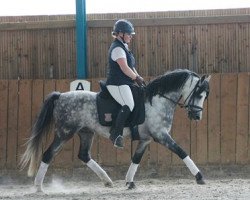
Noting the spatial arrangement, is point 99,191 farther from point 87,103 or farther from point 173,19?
point 173,19

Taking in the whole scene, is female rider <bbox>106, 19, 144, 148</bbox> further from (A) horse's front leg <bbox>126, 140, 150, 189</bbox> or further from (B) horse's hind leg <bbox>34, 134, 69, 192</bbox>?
(B) horse's hind leg <bbox>34, 134, 69, 192</bbox>

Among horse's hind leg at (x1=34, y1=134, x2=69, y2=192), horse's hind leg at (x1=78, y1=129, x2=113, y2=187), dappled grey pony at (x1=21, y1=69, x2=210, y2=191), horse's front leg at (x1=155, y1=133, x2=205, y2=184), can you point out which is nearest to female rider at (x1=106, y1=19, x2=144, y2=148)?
dappled grey pony at (x1=21, y1=69, x2=210, y2=191)

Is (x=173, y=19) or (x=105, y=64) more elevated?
(x=173, y=19)

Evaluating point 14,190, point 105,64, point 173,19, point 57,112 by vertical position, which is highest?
point 173,19

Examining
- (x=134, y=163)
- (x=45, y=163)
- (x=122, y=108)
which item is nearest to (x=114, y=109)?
(x=122, y=108)

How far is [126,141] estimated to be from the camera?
439 inches

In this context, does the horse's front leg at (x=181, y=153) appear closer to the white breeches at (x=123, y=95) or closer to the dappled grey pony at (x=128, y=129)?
the dappled grey pony at (x=128, y=129)

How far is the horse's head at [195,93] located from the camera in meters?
8.97

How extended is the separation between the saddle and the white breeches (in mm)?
128

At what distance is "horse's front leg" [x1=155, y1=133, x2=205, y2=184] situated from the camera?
334 inches

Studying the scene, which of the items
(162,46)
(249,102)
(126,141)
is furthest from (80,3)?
(249,102)

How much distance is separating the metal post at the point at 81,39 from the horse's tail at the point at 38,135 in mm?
2234

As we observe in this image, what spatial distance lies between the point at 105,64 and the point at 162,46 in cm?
114

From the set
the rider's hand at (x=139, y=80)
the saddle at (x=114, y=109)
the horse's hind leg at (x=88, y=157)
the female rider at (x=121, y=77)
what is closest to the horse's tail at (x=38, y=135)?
the horse's hind leg at (x=88, y=157)
